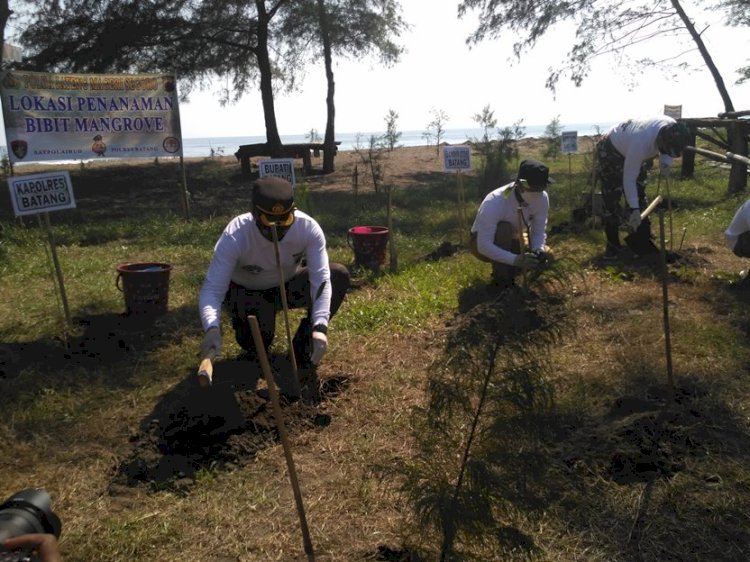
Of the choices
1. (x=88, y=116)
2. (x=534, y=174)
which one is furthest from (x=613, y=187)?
(x=88, y=116)

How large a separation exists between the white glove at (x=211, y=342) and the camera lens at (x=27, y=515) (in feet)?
3.69

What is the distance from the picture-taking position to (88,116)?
8.31m

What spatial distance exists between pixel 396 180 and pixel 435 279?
885 cm

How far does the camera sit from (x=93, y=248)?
7.62m

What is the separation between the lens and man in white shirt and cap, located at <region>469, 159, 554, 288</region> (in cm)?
466

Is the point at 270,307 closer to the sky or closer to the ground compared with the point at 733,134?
closer to the ground

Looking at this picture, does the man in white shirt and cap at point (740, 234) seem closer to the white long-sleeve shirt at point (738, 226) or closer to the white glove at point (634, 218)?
the white long-sleeve shirt at point (738, 226)

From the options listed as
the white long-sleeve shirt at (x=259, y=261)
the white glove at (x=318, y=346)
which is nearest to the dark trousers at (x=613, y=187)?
the white long-sleeve shirt at (x=259, y=261)

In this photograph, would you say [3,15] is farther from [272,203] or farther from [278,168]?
[272,203]

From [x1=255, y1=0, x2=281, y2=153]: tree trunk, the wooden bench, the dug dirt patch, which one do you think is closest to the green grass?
the dug dirt patch

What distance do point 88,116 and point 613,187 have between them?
648 centimetres

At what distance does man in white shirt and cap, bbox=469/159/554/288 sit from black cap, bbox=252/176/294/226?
1939mm

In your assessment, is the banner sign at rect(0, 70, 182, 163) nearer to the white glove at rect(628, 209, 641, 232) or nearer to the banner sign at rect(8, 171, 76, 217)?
the banner sign at rect(8, 171, 76, 217)

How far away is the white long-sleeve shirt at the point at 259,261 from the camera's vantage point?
10.5 feet
